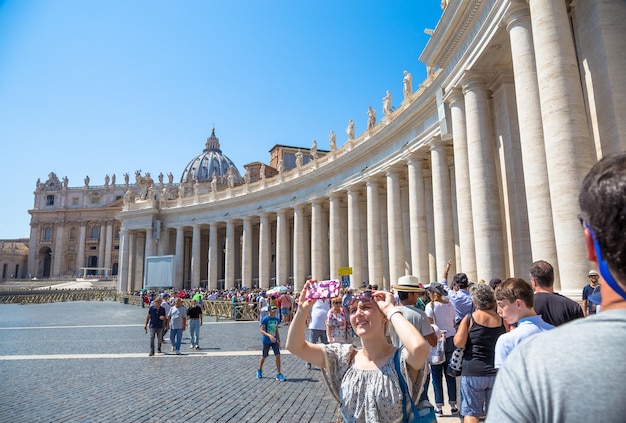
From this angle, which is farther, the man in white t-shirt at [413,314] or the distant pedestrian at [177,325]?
the distant pedestrian at [177,325]

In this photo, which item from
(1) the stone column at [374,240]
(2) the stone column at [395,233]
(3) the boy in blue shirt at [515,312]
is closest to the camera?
(3) the boy in blue shirt at [515,312]

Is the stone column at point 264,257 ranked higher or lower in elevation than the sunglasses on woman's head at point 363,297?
higher

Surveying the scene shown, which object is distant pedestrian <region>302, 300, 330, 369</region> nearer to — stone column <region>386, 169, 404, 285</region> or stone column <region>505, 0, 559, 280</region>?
stone column <region>505, 0, 559, 280</region>

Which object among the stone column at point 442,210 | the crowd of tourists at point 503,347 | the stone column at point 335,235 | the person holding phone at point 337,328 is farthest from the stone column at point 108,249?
the crowd of tourists at point 503,347

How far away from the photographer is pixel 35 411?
7453mm

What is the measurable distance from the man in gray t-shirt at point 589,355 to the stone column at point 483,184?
14.0m

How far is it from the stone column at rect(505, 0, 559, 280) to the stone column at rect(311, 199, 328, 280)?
25.6 m

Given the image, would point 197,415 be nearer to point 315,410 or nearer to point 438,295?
point 315,410

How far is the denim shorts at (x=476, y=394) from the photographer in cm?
459

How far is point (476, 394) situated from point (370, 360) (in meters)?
2.42

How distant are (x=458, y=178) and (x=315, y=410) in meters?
11.8

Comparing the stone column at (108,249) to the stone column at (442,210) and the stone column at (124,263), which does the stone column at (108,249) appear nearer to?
the stone column at (124,263)

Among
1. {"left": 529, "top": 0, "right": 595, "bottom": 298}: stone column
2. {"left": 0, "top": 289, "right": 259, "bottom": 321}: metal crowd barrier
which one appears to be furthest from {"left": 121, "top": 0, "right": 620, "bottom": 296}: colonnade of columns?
{"left": 0, "top": 289, "right": 259, "bottom": 321}: metal crowd barrier

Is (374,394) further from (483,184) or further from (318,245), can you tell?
(318,245)
